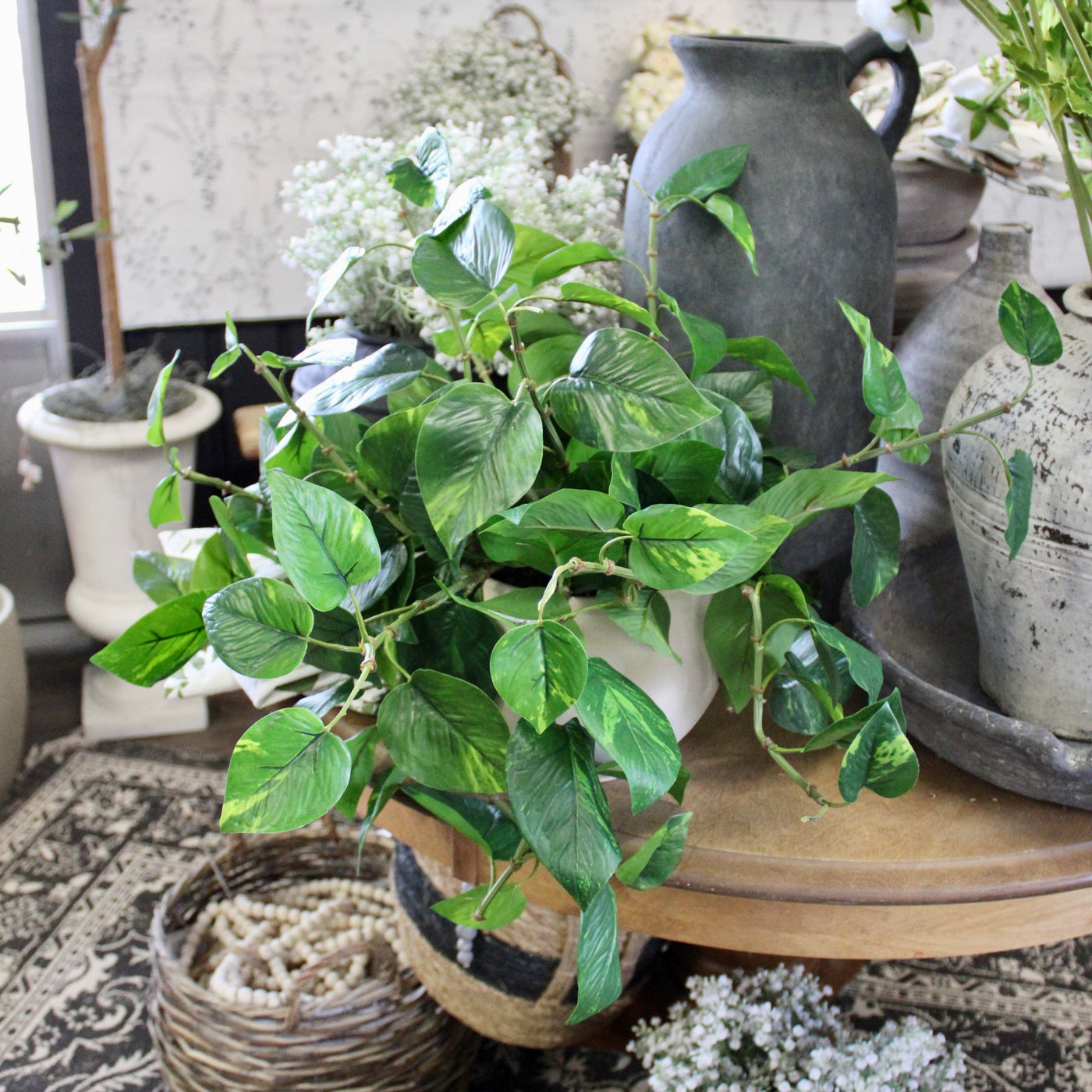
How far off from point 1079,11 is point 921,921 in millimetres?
460

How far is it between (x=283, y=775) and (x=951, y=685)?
49 centimetres

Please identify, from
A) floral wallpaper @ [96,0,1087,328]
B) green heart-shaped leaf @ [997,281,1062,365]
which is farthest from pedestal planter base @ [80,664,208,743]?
green heart-shaped leaf @ [997,281,1062,365]

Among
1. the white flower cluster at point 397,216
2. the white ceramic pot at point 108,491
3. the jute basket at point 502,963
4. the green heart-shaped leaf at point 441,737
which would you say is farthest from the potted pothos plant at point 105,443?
the green heart-shaped leaf at point 441,737

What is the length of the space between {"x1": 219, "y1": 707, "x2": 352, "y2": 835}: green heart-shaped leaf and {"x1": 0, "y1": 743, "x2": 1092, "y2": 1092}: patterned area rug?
910 millimetres

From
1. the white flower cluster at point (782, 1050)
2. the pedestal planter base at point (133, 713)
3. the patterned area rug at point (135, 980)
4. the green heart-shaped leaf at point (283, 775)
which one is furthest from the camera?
the pedestal planter base at point (133, 713)

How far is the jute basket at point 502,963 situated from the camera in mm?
927

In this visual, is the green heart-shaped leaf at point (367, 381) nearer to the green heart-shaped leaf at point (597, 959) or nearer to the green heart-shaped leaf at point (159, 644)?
the green heart-shaped leaf at point (159, 644)

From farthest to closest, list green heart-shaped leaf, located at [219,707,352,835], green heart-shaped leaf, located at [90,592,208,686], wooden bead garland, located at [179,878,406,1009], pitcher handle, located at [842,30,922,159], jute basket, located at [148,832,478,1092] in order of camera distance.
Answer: wooden bead garland, located at [179,878,406,1009] < jute basket, located at [148,832,478,1092] < pitcher handle, located at [842,30,922,159] < green heart-shaped leaf, located at [90,592,208,686] < green heart-shaped leaf, located at [219,707,352,835]

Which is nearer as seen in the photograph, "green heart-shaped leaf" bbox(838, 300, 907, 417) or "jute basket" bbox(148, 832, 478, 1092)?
"green heart-shaped leaf" bbox(838, 300, 907, 417)

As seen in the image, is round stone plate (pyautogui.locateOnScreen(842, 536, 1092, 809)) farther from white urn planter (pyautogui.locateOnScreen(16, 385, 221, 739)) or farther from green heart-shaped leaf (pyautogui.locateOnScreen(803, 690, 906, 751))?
white urn planter (pyautogui.locateOnScreen(16, 385, 221, 739))

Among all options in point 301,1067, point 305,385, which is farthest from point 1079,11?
point 301,1067

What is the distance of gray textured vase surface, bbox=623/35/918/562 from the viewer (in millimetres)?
691

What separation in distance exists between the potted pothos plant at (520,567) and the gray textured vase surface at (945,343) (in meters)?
0.24

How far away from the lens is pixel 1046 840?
1.95 ft
